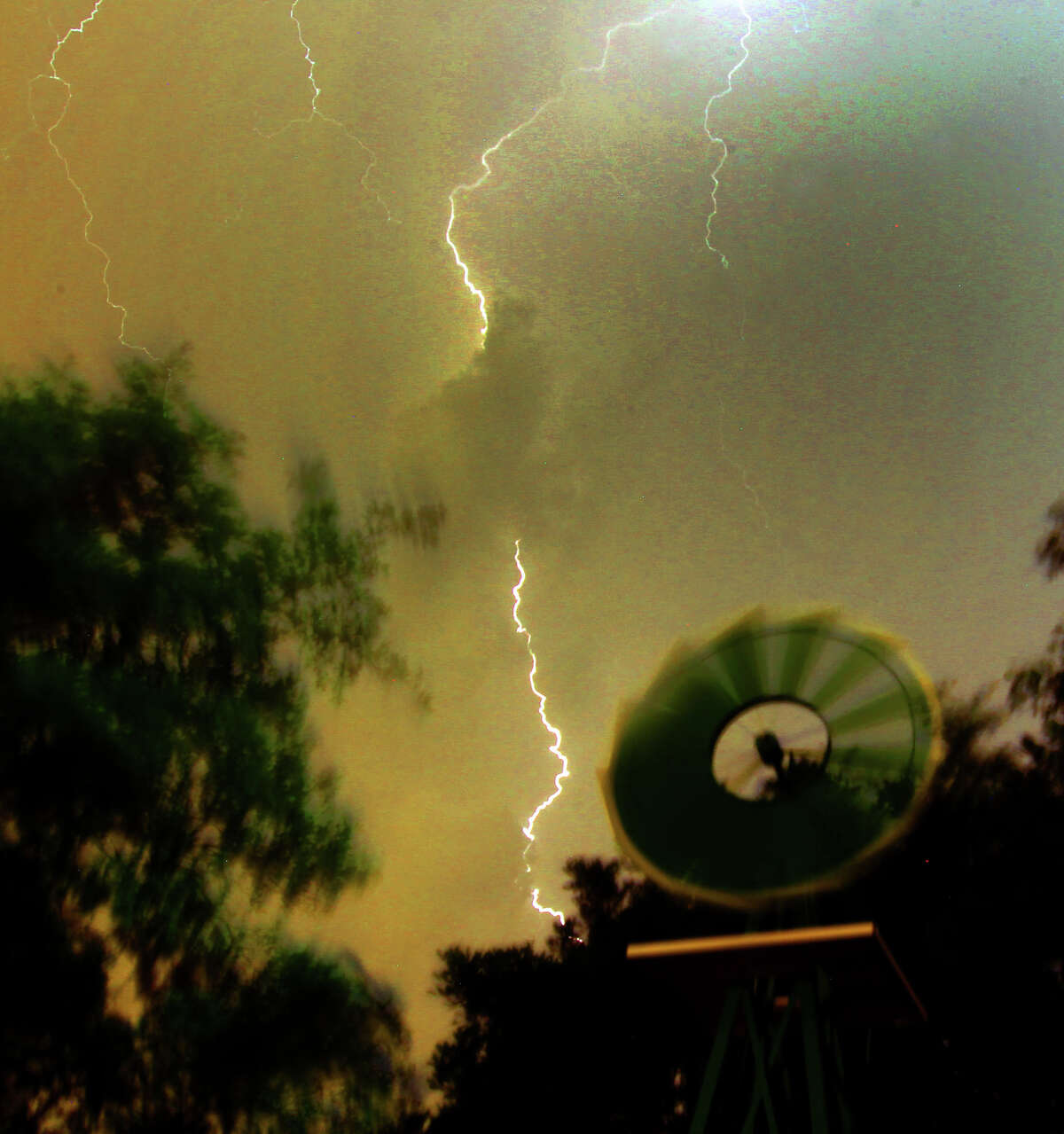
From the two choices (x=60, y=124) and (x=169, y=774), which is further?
(x=60, y=124)

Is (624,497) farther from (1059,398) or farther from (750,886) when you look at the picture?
(750,886)

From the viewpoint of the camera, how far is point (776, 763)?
114 inches

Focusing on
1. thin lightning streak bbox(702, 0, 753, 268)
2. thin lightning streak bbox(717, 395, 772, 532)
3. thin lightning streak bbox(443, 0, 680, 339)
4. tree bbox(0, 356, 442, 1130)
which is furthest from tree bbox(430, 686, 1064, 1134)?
thin lightning streak bbox(443, 0, 680, 339)

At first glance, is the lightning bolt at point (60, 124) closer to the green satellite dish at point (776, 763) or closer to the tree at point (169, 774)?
the tree at point (169, 774)

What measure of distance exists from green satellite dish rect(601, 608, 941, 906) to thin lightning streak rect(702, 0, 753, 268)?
3.85 metres

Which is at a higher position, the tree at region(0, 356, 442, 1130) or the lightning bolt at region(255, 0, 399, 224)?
the lightning bolt at region(255, 0, 399, 224)

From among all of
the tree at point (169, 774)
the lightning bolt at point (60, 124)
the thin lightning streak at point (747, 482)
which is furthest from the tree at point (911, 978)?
the lightning bolt at point (60, 124)

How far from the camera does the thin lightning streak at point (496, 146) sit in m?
6.09

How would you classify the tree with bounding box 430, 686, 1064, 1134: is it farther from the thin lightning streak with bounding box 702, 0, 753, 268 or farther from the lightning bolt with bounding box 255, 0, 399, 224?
the lightning bolt with bounding box 255, 0, 399, 224

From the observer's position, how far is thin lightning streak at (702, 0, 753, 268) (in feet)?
19.9

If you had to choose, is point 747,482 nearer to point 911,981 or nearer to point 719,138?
point 719,138

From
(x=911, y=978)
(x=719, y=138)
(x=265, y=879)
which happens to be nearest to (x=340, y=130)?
(x=719, y=138)

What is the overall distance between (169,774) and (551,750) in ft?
8.14

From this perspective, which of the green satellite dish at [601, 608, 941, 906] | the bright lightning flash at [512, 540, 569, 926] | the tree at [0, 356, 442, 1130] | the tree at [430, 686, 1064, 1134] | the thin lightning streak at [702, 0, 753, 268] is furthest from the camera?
the bright lightning flash at [512, 540, 569, 926]
